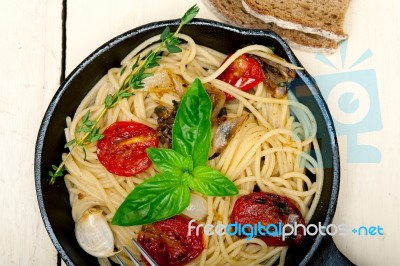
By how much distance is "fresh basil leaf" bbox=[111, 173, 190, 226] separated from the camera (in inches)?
106

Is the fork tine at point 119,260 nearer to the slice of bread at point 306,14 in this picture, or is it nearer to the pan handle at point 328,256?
the pan handle at point 328,256

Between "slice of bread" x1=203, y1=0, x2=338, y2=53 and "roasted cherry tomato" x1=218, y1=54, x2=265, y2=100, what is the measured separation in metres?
0.38

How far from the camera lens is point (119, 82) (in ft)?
10.1

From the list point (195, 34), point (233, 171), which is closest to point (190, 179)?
point (233, 171)

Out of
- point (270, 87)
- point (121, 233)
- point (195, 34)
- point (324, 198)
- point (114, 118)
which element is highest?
point (195, 34)

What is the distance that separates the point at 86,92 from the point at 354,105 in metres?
1.37

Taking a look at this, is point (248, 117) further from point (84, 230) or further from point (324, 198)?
point (84, 230)

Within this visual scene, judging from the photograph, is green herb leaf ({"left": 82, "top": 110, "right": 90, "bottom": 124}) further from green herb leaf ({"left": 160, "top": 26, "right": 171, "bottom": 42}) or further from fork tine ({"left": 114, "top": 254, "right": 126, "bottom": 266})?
fork tine ({"left": 114, "top": 254, "right": 126, "bottom": 266})

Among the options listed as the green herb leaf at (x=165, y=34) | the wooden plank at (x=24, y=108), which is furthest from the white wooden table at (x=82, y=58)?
the green herb leaf at (x=165, y=34)

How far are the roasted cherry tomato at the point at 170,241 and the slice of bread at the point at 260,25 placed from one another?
1099 millimetres

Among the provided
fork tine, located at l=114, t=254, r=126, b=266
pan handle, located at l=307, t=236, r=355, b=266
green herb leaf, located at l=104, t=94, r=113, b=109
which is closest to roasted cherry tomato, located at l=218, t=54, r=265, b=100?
green herb leaf, located at l=104, t=94, r=113, b=109

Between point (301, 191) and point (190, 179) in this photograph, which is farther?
point (301, 191)

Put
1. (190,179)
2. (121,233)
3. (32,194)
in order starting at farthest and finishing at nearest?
(32,194), (121,233), (190,179)

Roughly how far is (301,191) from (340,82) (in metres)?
0.70
